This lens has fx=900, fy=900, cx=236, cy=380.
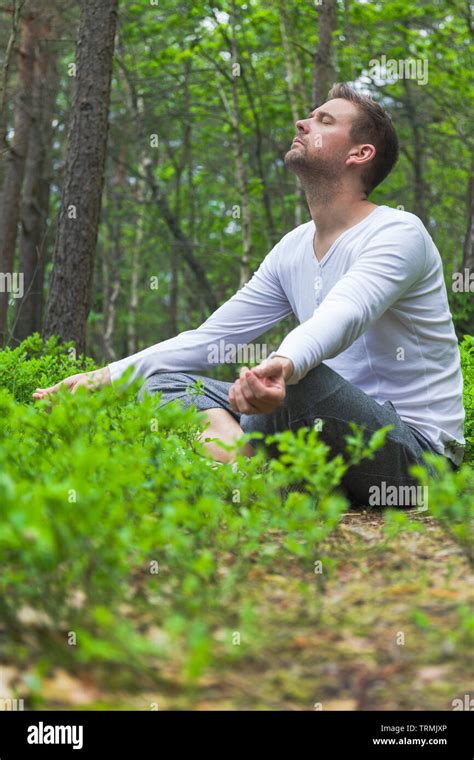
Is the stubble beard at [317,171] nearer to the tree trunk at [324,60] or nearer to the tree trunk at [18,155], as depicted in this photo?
the tree trunk at [324,60]

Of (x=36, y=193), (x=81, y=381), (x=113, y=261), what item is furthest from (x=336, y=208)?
(x=113, y=261)

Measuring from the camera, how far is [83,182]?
A: 8.36 meters

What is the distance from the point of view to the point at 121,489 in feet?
8.26

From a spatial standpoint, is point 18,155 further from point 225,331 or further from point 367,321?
point 367,321

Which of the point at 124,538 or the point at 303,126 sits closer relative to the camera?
the point at 124,538

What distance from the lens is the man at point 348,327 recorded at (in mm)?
3875

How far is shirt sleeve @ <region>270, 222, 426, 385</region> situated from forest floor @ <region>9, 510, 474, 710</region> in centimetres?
100

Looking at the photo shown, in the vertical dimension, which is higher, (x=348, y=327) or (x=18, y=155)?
(x=18, y=155)

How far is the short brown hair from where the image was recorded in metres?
4.70

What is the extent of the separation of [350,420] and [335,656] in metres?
1.87

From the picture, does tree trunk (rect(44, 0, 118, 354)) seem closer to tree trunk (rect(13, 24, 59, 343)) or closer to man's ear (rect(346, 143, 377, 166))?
man's ear (rect(346, 143, 377, 166))

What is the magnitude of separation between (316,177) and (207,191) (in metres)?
18.3

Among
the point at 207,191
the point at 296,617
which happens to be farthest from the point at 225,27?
the point at 296,617

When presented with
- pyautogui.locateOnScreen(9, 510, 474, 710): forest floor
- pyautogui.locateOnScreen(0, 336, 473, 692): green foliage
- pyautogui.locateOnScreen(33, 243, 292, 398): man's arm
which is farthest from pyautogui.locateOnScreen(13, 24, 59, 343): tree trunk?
pyautogui.locateOnScreen(9, 510, 474, 710): forest floor
